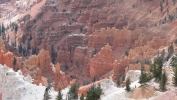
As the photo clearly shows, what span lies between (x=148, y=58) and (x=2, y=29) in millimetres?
79441

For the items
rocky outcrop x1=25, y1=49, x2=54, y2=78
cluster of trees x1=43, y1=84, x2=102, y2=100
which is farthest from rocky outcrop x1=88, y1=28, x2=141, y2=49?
cluster of trees x1=43, y1=84, x2=102, y2=100

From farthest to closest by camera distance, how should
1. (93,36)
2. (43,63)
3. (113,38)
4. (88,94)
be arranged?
(93,36), (113,38), (43,63), (88,94)

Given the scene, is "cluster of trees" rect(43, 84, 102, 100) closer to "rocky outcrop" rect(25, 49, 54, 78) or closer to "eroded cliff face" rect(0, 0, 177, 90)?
"eroded cliff face" rect(0, 0, 177, 90)

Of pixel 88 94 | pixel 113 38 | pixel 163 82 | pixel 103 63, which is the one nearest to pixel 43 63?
pixel 103 63

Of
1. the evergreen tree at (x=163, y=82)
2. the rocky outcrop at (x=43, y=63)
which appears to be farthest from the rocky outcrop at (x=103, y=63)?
the evergreen tree at (x=163, y=82)

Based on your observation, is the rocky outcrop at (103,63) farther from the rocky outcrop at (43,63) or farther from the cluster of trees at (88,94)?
the cluster of trees at (88,94)

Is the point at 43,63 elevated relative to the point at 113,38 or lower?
lower

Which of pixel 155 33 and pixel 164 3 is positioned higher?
pixel 164 3

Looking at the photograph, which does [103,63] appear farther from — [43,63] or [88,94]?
[88,94]

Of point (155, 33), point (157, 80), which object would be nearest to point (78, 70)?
point (155, 33)

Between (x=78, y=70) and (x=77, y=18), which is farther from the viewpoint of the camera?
(x=77, y=18)

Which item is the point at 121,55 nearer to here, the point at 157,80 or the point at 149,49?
the point at 149,49

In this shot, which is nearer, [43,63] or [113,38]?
[43,63]

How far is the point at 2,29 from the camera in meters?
126
